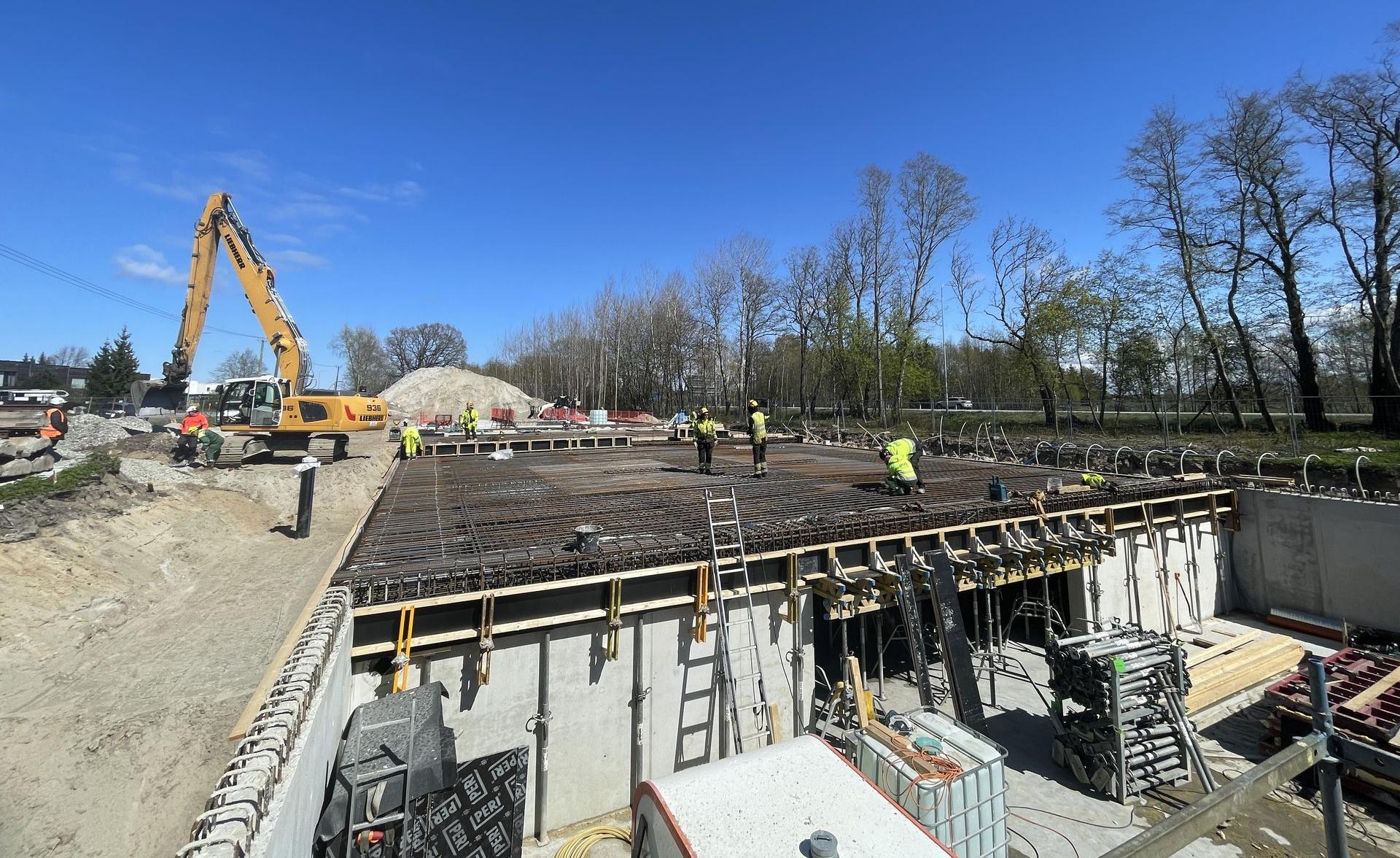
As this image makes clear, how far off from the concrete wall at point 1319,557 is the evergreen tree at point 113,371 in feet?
235

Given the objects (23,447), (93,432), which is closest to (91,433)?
(93,432)

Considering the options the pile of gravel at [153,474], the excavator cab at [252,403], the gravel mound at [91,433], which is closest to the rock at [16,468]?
the pile of gravel at [153,474]

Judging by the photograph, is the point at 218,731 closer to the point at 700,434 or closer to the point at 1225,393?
the point at 700,434

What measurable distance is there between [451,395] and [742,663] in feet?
166

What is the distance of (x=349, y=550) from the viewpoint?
6.43 meters

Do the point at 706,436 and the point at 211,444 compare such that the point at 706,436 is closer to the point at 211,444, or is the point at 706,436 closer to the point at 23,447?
the point at 211,444

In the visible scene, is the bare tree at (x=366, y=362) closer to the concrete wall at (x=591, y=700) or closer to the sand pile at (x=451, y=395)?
the sand pile at (x=451, y=395)

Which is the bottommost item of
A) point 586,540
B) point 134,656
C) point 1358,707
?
point 1358,707

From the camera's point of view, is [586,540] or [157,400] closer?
[586,540]

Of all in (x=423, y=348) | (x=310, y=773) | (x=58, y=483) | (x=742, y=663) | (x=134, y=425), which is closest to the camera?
(x=310, y=773)

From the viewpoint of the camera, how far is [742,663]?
6719 millimetres

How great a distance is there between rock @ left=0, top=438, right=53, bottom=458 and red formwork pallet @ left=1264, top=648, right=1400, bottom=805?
24779mm

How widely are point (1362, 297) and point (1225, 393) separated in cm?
462

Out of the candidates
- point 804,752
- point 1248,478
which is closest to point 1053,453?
point 1248,478
